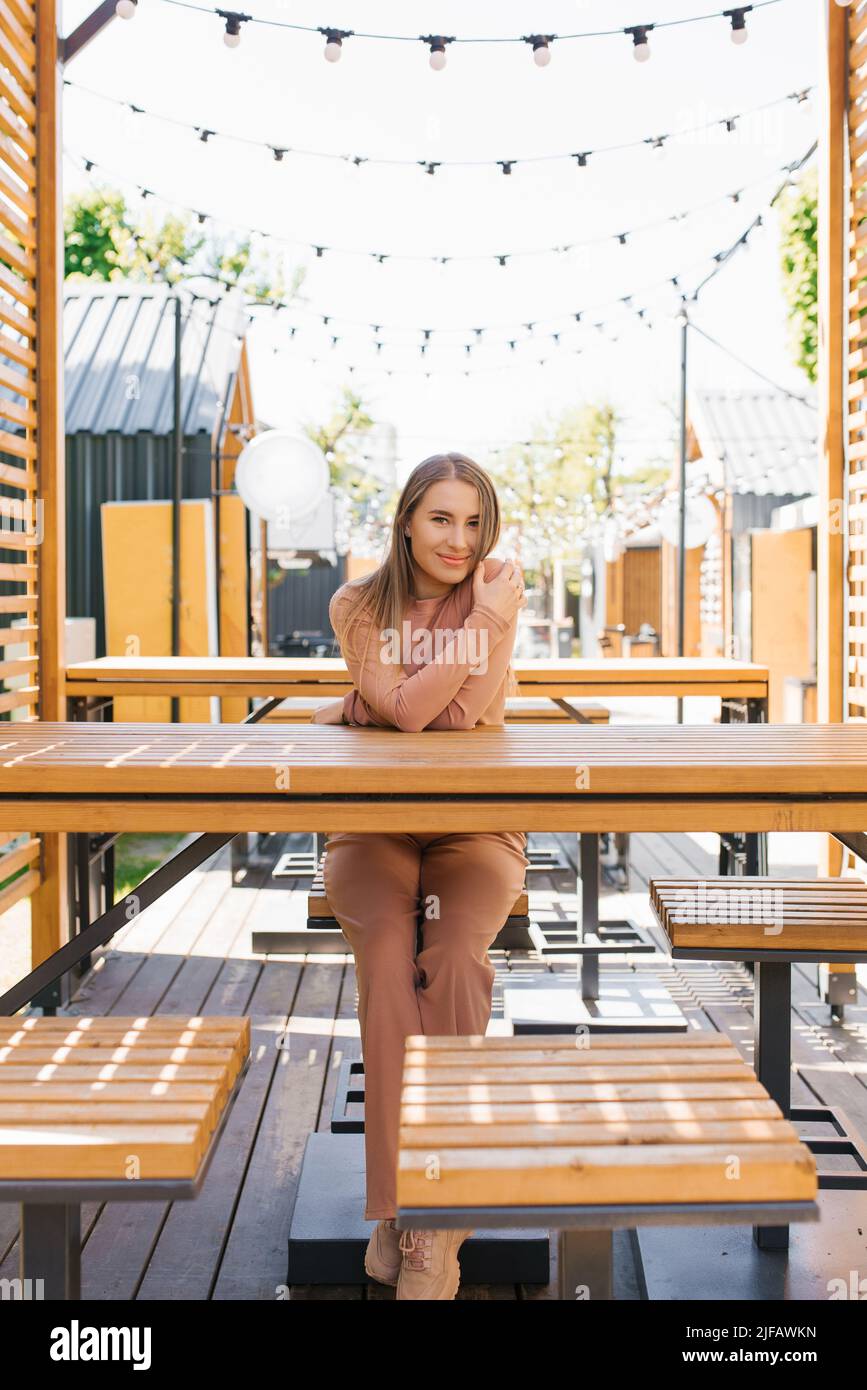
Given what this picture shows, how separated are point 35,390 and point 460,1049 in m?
2.94

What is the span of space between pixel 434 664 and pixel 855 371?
254cm

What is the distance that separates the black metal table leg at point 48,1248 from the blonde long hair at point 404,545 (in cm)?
139

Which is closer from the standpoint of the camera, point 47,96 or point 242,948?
point 47,96

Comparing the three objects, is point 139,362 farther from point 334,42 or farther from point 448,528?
point 448,528

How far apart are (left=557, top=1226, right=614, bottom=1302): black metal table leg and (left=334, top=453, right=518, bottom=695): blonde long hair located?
51.2 inches

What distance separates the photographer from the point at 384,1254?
2070 millimetres

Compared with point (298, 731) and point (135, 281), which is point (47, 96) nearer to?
point (298, 731)

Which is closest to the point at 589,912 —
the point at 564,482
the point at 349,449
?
the point at 349,449

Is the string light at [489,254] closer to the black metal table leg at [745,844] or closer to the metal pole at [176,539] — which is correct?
the metal pole at [176,539]

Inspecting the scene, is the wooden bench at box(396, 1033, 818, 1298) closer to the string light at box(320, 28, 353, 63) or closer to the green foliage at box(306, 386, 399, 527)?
the string light at box(320, 28, 353, 63)

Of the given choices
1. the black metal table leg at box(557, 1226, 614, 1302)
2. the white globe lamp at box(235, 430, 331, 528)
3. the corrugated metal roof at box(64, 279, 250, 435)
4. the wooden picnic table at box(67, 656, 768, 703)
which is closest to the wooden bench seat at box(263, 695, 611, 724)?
the wooden picnic table at box(67, 656, 768, 703)

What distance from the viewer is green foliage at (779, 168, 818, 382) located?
30.8ft

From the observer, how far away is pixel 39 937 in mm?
3801
